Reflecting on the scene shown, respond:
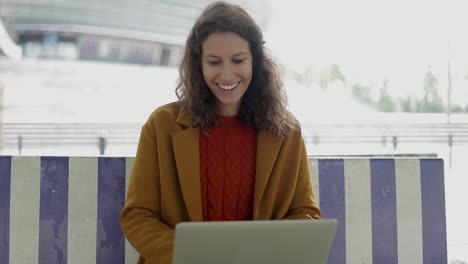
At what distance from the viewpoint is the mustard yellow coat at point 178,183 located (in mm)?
1216

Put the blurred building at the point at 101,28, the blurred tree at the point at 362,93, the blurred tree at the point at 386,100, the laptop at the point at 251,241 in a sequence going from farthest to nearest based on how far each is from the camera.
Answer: the blurred building at the point at 101,28
the blurred tree at the point at 362,93
the blurred tree at the point at 386,100
the laptop at the point at 251,241

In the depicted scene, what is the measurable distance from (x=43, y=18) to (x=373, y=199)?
73.3ft

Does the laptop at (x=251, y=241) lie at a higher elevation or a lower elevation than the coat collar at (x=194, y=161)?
lower

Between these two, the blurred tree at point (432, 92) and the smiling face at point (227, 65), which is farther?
the blurred tree at point (432, 92)

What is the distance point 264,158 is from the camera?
1292 mm

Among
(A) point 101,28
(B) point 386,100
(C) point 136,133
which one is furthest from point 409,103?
(A) point 101,28

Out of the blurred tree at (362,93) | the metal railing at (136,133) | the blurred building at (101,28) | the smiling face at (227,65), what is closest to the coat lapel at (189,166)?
the smiling face at (227,65)

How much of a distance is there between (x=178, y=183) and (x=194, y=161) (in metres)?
0.07

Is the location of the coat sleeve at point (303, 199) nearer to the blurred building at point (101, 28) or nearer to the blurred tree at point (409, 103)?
the blurred tree at point (409, 103)

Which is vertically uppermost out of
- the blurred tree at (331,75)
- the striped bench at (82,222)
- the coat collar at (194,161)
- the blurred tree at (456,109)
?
the blurred tree at (331,75)

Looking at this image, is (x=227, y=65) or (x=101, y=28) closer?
(x=227, y=65)

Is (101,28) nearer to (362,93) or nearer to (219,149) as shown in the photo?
(362,93)

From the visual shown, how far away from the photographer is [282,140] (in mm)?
1322

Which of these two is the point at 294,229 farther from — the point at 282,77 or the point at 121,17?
the point at 121,17
